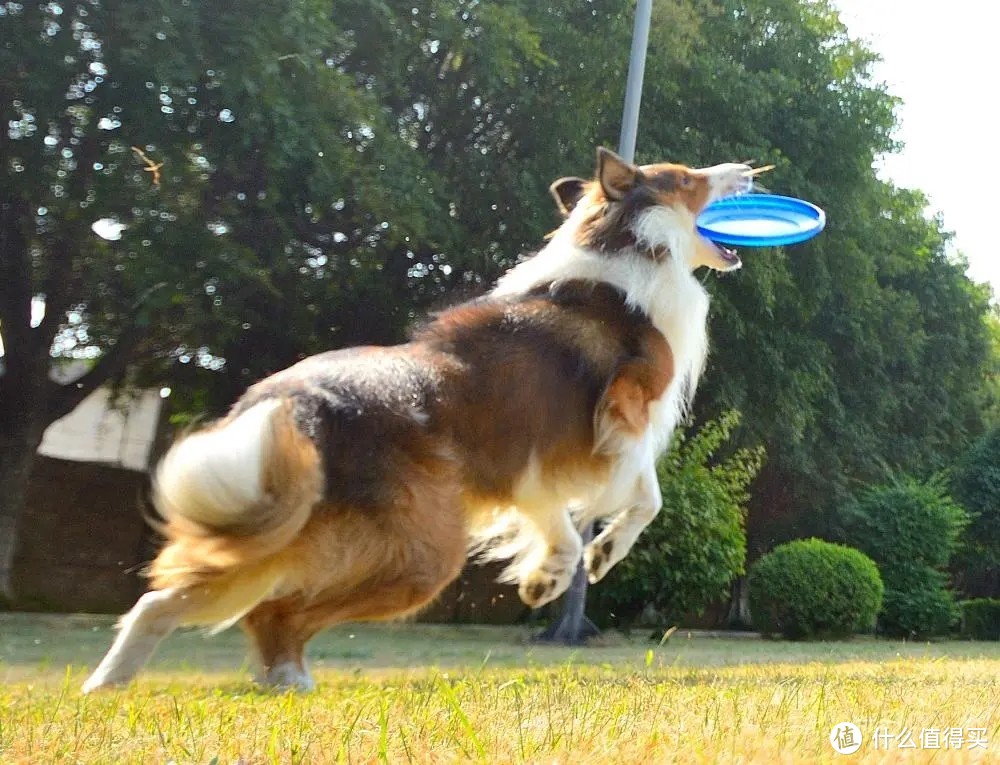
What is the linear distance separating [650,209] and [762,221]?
1.60 meters

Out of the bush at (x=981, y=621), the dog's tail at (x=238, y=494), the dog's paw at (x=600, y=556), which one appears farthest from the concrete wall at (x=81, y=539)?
the bush at (x=981, y=621)

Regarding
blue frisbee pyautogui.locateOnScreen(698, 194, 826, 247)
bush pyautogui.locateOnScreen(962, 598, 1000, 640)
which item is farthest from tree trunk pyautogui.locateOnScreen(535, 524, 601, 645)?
bush pyautogui.locateOnScreen(962, 598, 1000, 640)

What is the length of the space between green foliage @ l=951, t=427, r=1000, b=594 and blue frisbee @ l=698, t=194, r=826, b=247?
17.5m

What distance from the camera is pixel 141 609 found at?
4160mm

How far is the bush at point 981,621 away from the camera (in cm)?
2103

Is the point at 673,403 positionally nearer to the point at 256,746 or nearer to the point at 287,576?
the point at 287,576

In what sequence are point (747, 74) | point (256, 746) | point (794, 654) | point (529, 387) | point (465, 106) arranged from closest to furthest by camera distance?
point (256, 746) < point (529, 387) < point (794, 654) < point (465, 106) < point (747, 74)

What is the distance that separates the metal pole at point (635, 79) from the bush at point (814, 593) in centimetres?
727

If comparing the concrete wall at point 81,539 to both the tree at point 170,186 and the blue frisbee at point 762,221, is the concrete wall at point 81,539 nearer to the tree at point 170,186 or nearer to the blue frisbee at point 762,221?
the tree at point 170,186

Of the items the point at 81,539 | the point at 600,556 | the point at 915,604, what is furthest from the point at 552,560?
the point at 915,604

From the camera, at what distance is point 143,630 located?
4.18m

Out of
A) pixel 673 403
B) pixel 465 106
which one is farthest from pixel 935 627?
pixel 673 403

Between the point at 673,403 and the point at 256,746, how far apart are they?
3469mm

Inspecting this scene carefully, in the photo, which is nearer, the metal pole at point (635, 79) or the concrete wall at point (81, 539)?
the metal pole at point (635, 79)
